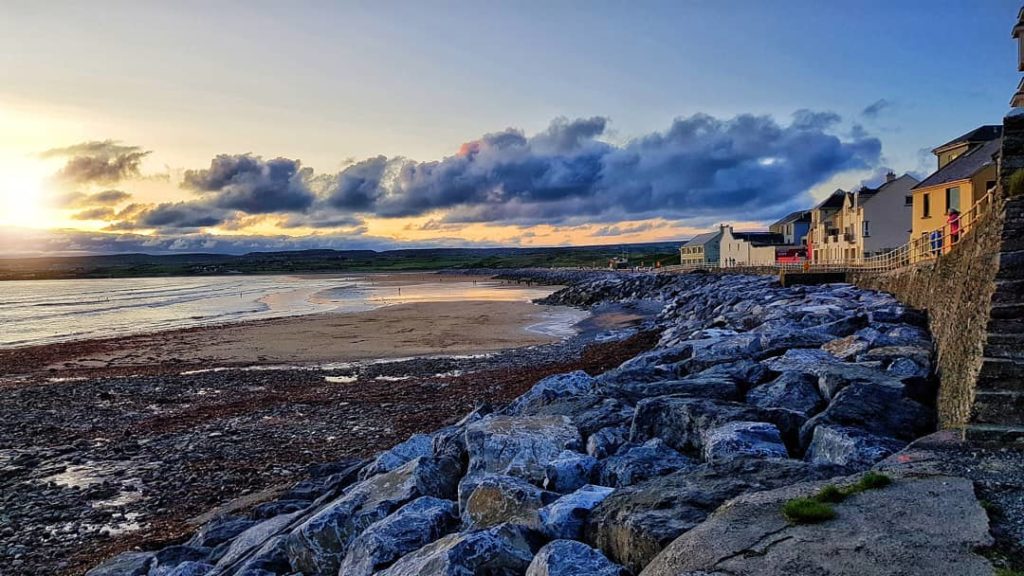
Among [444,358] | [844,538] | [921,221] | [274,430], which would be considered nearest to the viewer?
[844,538]

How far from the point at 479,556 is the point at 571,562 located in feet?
2.73

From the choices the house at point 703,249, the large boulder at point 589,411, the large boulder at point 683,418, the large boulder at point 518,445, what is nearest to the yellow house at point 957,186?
the large boulder at point 589,411

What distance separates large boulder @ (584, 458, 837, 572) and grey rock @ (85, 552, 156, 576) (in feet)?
20.2

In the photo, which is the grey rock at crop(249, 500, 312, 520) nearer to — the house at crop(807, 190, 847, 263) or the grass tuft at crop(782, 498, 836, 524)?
the grass tuft at crop(782, 498, 836, 524)

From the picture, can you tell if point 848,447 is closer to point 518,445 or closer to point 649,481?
point 649,481

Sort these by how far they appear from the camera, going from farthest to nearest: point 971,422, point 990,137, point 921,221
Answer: point 990,137, point 921,221, point 971,422

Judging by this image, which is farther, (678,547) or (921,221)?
(921,221)

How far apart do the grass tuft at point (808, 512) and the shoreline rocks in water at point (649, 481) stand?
102 millimetres

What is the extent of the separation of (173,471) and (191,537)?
4116mm

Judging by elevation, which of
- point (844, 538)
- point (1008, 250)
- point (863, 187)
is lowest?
point (844, 538)

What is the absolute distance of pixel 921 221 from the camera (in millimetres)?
32812

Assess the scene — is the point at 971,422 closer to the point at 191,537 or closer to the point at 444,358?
the point at 191,537

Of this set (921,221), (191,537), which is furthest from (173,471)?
(921,221)

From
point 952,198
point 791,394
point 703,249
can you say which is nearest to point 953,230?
point 791,394
